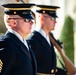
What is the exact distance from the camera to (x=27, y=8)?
3375 mm

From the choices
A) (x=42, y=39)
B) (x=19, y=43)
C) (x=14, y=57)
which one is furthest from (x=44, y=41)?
(x=14, y=57)

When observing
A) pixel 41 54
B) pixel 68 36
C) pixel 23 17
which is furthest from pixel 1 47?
pixel 68 36

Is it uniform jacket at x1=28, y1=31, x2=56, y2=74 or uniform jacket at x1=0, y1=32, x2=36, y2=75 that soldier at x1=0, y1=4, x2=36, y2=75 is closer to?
uniform jacket at x1=0, y1=32, x2=36, y2=75

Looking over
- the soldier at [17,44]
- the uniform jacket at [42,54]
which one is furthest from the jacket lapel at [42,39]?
the soldier at [17,44]

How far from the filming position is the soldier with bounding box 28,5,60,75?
13.1 feet

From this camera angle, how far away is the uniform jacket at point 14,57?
10.4ft

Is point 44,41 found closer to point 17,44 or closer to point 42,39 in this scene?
point 42,39

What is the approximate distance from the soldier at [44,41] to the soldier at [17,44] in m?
0.60

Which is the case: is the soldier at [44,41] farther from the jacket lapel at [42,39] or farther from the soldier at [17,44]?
the soldier at [17,44]

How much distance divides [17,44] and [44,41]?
807mm

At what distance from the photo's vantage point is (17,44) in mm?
3281

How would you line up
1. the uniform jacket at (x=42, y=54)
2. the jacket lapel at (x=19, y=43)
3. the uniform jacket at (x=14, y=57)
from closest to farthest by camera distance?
1. the uniform jacket at (x=14, y=57)
2. the jacket lapel at (x=19, y=43)
3. the uniform jacket at (x=42, y=54)

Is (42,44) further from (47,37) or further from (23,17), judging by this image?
(23,17)

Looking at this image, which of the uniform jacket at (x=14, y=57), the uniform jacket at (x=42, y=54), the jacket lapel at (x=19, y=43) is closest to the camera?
the uniform jacket at (x=14, y=57)
